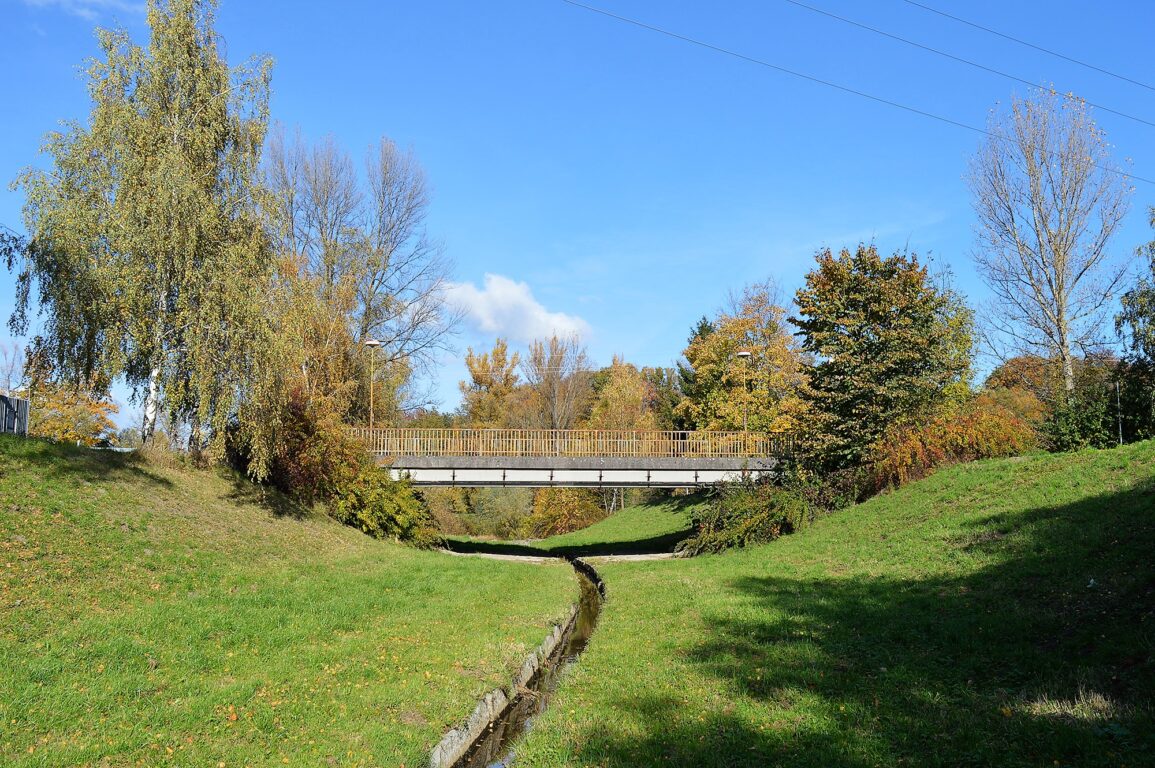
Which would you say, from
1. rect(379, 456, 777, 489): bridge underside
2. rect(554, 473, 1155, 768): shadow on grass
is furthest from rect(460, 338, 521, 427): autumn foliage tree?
rect(554, 473, 1155, 768): shadow on grass

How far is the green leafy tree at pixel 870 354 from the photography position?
981 inches

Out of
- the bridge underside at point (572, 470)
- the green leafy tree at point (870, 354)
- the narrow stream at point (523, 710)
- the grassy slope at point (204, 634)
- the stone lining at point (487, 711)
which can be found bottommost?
the narrow stream at point (523, 710)

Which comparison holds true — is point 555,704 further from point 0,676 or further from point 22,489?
point 22,489

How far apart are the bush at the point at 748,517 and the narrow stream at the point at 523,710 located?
33.2 ft

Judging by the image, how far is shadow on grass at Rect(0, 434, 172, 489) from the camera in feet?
46.8

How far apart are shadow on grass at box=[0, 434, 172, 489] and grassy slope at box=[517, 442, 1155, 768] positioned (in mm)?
11080

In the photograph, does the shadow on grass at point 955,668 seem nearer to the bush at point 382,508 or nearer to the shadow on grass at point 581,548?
the bush at point 382,508

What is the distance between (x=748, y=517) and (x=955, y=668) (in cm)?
1622

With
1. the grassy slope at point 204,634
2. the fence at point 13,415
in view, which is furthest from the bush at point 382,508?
the fence at point 13,415

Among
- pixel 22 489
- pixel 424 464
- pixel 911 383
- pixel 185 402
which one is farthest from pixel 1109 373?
pixel 22 489

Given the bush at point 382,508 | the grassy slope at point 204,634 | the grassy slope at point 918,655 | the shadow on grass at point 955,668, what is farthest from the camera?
the bush at point 382,508

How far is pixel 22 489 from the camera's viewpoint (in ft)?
41.3

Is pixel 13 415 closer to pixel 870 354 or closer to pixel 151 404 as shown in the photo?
pixel 151 404

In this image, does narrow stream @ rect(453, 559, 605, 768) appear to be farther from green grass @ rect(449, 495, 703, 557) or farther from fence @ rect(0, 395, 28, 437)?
green grass @ rect(449, 495, 703, 557)
